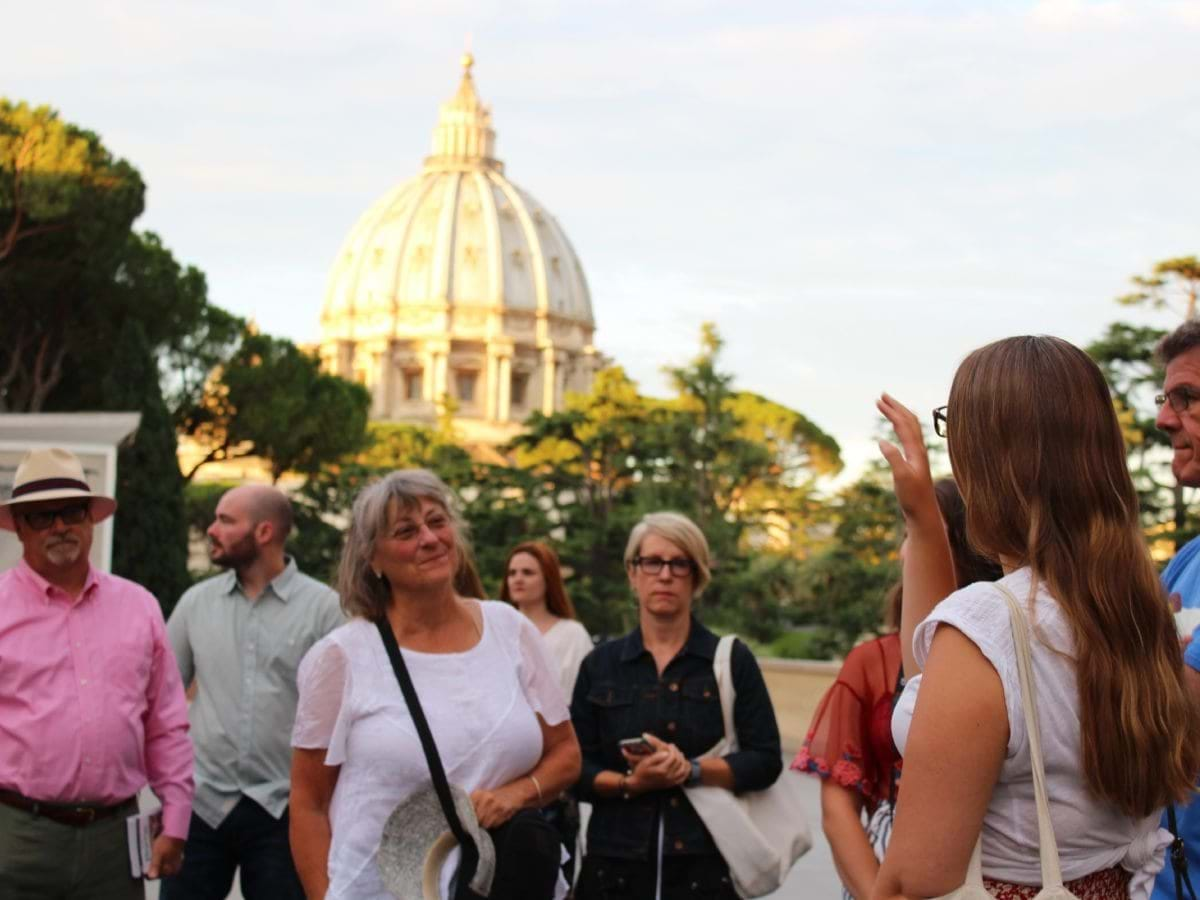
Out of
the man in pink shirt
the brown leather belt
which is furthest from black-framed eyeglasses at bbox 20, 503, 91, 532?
the brown leather belt

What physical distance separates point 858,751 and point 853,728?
42mm

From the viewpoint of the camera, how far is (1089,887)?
1.99 metres

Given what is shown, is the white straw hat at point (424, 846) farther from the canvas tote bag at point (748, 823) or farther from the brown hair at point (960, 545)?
the canvas tote bag at point (748, 823)

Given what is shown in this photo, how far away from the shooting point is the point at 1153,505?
681 inches

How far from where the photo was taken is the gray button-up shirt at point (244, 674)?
15.5 ft

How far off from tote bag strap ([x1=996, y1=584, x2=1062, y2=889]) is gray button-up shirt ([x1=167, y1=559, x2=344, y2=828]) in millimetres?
3068

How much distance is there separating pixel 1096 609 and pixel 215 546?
11.2 ft

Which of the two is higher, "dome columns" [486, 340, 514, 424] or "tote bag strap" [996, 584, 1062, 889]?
"dome columns" [486, 340, 514, 424]

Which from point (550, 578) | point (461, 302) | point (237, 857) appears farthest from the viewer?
point (461, 302)

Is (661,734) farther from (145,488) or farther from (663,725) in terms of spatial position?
(145,488)

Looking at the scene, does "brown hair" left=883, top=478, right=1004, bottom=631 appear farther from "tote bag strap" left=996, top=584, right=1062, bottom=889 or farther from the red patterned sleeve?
"tote bag strap" left=996, top=584, right=1062, bottom=889

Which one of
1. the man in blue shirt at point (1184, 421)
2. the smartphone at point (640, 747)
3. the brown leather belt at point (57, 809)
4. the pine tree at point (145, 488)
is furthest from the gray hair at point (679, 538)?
the pine tree at point (145, 488)

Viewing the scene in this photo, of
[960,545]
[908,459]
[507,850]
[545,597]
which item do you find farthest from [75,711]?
[545,597]

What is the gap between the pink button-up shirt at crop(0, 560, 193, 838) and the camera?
386 centimetres
